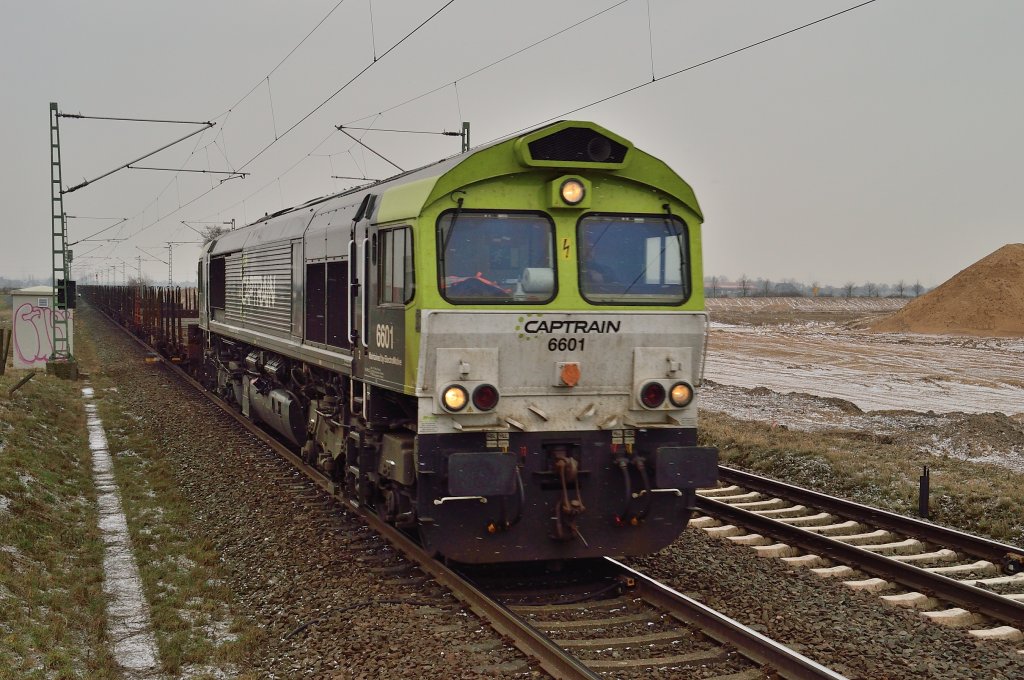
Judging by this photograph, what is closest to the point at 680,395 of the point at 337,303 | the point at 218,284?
the point at 337,303

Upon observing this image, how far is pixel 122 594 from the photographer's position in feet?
30.2

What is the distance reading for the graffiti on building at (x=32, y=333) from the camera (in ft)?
90.6

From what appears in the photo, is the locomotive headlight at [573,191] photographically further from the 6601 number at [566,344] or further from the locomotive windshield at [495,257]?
the 6601 number at [566,344]

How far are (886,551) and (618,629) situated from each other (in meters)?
3.87

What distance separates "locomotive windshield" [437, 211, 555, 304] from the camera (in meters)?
8.05

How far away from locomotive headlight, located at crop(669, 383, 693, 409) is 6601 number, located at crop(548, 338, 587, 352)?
3.12 feet

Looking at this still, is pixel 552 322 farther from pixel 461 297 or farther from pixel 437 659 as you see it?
pixel 437 659

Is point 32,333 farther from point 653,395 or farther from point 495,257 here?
point 653,395

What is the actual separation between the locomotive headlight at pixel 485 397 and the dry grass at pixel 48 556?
11.5ft

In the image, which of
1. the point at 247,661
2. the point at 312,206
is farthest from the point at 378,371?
the point at 312,206

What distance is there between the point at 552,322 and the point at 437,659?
2.96m

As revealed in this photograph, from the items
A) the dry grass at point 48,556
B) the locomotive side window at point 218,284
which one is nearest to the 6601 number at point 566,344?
the dry grass at point 48,556

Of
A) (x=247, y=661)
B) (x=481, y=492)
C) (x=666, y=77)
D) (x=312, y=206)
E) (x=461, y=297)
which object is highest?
(x=666, y=77)

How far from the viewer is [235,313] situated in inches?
694
